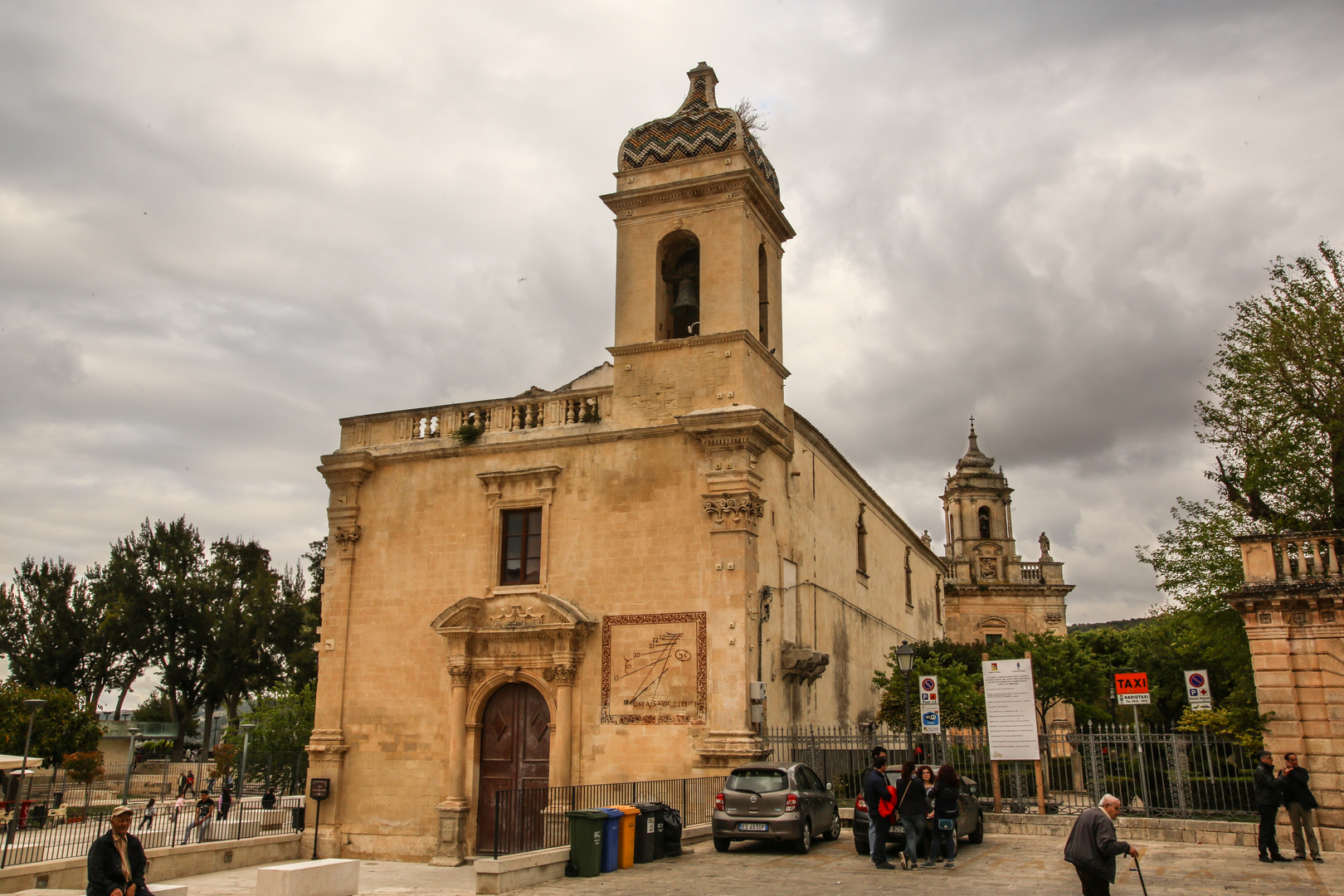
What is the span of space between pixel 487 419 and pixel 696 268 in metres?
5.89

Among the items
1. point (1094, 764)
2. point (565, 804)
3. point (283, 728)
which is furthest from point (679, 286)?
point (283, 728)

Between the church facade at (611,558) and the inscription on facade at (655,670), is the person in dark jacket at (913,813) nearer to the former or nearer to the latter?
the church facade at (611,558)

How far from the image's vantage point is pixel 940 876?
12602 mm

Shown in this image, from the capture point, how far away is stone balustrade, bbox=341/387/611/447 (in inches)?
866

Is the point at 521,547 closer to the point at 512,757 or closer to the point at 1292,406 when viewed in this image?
the point at 512,757

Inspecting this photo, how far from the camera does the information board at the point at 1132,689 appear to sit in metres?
16.2

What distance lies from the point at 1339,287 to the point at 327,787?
22.9m

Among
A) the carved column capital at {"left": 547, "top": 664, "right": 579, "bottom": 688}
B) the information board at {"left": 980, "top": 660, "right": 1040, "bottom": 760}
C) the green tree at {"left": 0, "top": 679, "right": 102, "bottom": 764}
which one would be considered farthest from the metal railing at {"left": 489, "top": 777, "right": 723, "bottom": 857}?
the green tree at {"left": 0, "top": 679, "right": 102, "bottom": 764}

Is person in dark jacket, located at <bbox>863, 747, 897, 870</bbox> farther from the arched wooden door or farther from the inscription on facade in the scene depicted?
the arched wooden door

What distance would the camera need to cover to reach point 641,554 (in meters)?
20.4

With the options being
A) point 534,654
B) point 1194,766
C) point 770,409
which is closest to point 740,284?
point 770,409

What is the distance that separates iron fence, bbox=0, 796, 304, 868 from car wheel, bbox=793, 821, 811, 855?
11.0 m

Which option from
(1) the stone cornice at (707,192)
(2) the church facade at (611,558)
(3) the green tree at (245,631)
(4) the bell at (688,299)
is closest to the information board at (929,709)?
(2) the church facade at (611,558)

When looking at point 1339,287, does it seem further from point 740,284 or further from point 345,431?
point 345,431
